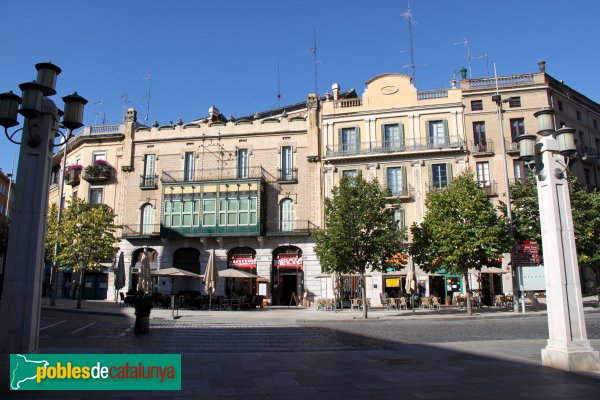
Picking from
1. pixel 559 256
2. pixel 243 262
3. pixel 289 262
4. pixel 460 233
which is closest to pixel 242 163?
pixel 243 262

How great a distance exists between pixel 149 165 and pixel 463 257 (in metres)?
25.9

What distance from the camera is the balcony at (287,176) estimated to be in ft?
119

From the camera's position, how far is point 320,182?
36.0m

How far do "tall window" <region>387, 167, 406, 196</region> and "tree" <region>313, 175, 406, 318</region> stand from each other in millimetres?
9798

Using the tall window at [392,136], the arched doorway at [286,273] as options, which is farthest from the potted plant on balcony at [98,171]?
the tall window at [392,136]

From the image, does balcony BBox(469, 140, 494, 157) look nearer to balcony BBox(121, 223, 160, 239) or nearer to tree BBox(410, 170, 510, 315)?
tree BBox(410, 170, 510, 315)

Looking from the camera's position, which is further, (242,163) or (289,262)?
(242,163)

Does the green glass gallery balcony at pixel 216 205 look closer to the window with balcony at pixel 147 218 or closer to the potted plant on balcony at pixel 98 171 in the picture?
the window with balcony at pixel 147 218

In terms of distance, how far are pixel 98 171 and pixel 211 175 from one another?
9.58 meters

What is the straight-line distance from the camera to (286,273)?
3525 cm

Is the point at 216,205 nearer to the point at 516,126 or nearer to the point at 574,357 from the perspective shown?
the point at 516,126

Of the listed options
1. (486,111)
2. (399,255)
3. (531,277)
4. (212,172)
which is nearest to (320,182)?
(212,172)

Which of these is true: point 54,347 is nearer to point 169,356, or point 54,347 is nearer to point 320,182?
point 169,356

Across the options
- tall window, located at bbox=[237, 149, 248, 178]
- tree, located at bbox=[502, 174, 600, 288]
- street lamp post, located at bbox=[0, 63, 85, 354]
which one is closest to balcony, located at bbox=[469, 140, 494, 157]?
tree, located at bbox=[502, 174, 600, 288]
